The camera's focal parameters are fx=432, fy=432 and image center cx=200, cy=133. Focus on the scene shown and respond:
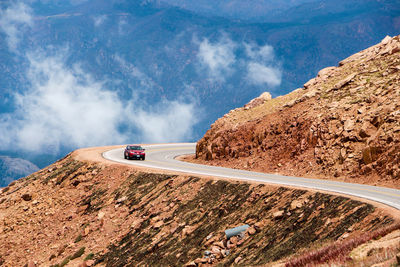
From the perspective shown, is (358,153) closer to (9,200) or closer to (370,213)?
(370,213)

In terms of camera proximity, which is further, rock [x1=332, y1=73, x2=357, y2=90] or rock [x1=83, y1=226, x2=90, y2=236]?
rock [x1=332, y1=73, x2=357, y2=90]

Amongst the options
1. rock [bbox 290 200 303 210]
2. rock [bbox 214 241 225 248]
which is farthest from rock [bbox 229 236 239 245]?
rock [bbox 290 200 303 210]

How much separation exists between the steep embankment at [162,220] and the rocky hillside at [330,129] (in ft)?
29.4

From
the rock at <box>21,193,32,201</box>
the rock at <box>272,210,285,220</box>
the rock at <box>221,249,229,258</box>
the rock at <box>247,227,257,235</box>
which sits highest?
the rock at <box>272,210,285,220</box>

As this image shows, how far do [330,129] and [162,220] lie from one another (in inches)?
653

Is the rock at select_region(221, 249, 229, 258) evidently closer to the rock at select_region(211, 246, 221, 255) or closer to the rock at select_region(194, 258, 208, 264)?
the rock at select_region(211, 246, 221, 255)

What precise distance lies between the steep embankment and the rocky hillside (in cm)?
896

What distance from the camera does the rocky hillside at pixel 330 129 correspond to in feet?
100

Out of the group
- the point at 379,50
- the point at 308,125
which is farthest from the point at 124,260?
the point at 379,50

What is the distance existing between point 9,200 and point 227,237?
95.3ft

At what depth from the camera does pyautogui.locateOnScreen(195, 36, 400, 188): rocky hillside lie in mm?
30500

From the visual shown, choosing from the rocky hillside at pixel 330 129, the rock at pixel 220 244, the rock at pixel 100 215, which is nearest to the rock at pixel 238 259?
the rock at pixel 220 244

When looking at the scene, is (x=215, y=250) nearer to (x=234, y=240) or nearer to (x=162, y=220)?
(x=234, y=240)

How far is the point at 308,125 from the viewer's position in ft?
125
